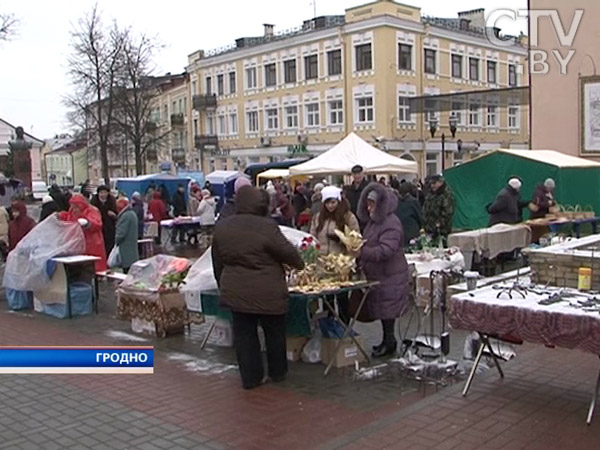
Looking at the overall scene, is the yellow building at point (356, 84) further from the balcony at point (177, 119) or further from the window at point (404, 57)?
the balcony at point (177, 119)

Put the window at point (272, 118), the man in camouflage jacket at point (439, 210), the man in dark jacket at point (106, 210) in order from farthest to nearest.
Answer: the window at point (272, 118) < the man in dark jacket at point (106, 210) < the man in camouflage jacket at point (439, 210)

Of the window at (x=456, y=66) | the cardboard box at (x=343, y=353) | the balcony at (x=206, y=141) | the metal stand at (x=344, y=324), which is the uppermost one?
the window at (x=456, y=66)

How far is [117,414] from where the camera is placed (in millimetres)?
5469

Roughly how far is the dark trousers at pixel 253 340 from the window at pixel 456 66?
38.9 m

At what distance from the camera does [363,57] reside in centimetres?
3903

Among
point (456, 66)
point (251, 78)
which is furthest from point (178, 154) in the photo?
point (456, 66)

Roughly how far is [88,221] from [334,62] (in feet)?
105

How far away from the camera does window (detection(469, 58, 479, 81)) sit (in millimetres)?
43969

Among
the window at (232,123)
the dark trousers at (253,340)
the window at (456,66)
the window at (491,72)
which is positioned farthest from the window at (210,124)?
the dark trousers at (253,340)

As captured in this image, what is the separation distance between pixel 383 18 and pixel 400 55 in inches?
96.4

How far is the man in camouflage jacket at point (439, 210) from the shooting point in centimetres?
1115

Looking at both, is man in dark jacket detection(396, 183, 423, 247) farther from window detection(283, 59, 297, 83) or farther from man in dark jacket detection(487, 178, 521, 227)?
window detection(283, 59, 297, 83)

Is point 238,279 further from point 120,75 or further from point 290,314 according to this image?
point 120,75

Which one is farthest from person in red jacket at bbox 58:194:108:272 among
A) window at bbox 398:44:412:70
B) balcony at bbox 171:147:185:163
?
balcony at bbox 171:147:185:163
